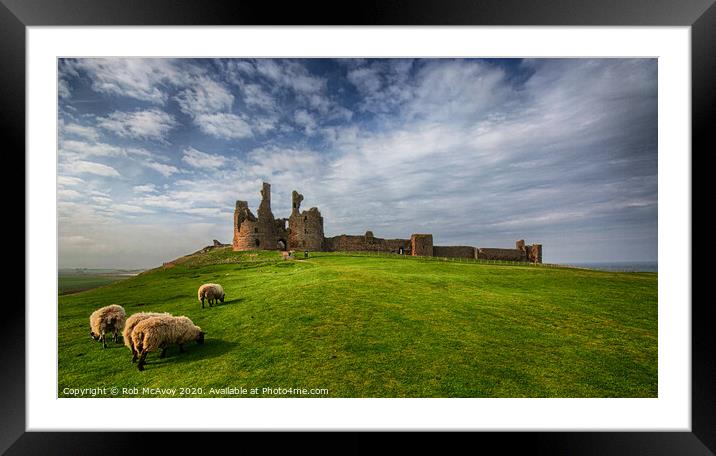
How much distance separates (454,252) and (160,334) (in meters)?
20.7

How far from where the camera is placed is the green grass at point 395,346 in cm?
345

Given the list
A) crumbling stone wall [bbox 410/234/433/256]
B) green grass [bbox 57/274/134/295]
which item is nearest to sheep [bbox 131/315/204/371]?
green grass [bbox 57/274/134/295]

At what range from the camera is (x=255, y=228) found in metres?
20.6

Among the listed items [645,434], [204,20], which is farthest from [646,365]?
[204,20]

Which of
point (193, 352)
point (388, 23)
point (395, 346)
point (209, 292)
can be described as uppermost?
point (388, 23)

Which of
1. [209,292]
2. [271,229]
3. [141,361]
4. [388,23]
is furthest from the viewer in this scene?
[271,229]

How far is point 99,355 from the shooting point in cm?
411

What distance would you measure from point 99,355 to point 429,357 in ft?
16.8

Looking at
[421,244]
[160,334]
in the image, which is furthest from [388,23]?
[421,244]

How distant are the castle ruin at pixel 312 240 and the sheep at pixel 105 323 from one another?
Result: 16066 mm

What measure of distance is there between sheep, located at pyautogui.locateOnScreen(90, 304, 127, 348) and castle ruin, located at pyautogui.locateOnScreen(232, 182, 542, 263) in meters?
16.1

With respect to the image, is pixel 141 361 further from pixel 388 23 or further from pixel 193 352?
pixel 388 23

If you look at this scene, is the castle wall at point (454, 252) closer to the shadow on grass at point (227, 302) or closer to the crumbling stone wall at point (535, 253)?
the crumbling stone wall at point (535, 253)

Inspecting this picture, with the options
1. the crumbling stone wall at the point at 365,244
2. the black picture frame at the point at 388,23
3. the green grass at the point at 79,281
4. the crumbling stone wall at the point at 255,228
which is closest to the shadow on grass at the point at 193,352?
the black picture frame at the point at 388,23
